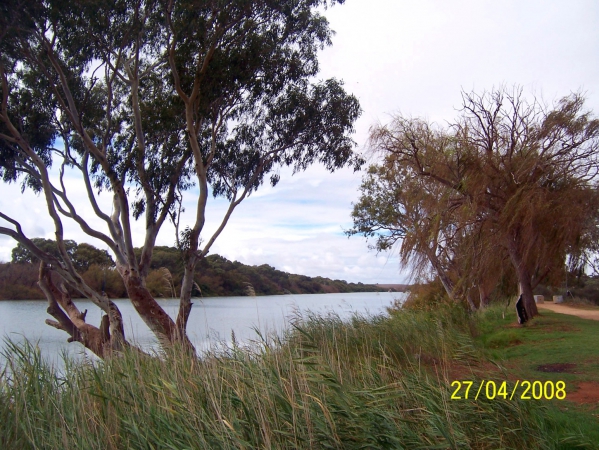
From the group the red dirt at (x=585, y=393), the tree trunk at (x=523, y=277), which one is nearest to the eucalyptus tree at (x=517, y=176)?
the tree trunk at (x=523, y=277)

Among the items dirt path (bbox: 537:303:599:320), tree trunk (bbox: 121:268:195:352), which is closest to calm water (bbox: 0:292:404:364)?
tree trunk (bbox: 121:268:195:352)

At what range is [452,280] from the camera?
21.8 m

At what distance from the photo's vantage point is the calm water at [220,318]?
261 inches

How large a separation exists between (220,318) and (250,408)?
15.0ft

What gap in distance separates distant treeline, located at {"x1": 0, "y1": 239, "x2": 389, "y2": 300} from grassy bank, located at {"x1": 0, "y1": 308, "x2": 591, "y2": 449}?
6435mm

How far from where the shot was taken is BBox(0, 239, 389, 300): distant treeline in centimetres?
A: 1375

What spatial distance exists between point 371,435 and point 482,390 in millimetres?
1398

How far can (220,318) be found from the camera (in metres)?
8.74

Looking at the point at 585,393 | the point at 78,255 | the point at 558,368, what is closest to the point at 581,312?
the point at 558,368

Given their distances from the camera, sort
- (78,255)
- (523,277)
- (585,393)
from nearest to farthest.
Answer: (585,393)
(523,277)
(78,255)

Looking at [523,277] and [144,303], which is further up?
[523,277]

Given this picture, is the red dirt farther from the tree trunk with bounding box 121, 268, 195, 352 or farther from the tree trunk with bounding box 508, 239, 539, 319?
the tree trunk with bounding box 121, 268, 195, 352

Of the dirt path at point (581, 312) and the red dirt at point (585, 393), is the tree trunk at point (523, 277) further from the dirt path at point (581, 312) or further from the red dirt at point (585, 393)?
the red dirt at point (585, 393)
